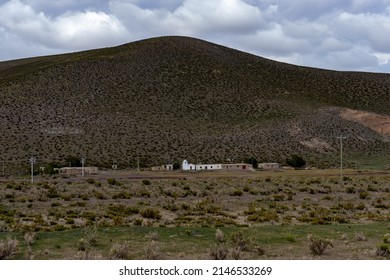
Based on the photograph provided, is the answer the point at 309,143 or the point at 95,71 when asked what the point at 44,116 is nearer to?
the point at 95,71

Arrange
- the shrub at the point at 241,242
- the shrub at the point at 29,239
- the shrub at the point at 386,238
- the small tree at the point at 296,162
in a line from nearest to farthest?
the shrub at the point at 241,242
the shrub at the point at 29,239
the shrub at the point at 386,238
the small tree at the point at 296,162

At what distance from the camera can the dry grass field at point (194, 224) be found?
13.6 meters

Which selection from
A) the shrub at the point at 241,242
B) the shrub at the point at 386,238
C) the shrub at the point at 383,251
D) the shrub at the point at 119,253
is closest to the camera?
the shrub at the point at 119,253

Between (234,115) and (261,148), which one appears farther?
(234,115)

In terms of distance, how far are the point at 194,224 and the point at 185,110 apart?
71.1m

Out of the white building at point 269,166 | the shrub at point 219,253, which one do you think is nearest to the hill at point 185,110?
the white building at point 269,166

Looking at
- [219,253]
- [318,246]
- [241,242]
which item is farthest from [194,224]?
[219,253]

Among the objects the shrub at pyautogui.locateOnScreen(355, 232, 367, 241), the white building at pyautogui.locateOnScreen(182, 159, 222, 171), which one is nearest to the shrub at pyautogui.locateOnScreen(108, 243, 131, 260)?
the shrub at pyautogui.locateOnScreen(355, 232, 367, 241)

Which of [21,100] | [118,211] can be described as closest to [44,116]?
[21,100]

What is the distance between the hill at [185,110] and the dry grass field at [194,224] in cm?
3339

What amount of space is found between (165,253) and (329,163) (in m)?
64.0

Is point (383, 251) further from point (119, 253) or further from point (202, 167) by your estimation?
point (202, 167)

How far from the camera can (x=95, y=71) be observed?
10194 cm

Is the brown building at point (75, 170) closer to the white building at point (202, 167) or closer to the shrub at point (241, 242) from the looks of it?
the white building at point (202, 167)
